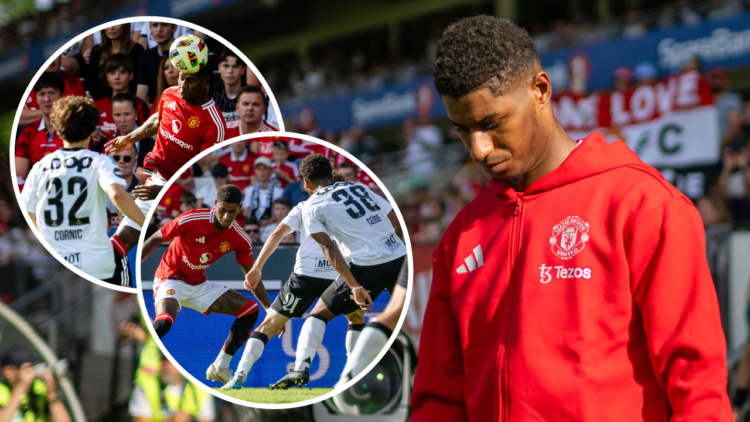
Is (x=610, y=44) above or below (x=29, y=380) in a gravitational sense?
above

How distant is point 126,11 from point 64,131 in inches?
908

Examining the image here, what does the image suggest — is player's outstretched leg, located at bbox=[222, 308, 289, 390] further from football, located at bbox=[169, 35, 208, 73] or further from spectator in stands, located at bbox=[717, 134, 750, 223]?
spectator in stands, located at bbox=[717, 134, 750, 223]

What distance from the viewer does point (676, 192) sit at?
1.65 meters

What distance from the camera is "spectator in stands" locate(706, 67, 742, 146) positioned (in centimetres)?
741

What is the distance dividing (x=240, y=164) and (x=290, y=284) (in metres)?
0.38

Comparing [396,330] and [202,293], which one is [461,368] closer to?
[396,330]

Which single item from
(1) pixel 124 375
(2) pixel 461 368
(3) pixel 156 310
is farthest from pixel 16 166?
(1) pixel 124 375

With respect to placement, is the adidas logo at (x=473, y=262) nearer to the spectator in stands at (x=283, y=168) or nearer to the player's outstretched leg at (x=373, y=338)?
the player's outstretched leg at (x=373, y=338)

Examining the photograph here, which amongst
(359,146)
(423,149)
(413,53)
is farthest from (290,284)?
(413,53)

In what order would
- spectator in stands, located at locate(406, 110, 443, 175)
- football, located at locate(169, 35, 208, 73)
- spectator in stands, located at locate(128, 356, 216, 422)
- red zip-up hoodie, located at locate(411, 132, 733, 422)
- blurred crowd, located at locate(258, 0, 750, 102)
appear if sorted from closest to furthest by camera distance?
red zip-up hoodie, located at locate(411, 132, 733, 422), football, located at locate(169, 35, 208, 73), spectator in stands, located at locate(128, 356, 216, 422), spectator in stands, located at locate(406, 110, 443, 175), blurred crowd, located at locate(258, 0, 750, 102)

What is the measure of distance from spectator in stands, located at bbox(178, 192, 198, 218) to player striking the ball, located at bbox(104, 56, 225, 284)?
0.23ft

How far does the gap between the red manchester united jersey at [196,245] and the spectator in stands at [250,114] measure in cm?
24

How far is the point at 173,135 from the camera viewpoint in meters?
1.95

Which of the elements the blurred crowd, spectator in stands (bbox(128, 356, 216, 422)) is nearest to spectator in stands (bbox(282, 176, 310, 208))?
spectator in stands (bbox(128, 356, 216, 422))
